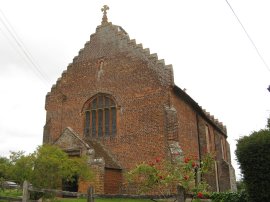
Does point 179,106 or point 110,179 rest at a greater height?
point 179,106

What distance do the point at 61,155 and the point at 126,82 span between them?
880cm

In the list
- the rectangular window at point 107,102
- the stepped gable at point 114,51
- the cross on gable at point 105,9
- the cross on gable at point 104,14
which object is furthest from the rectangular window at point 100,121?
the cross on gable at point 105,9

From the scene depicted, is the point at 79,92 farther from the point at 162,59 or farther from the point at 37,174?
the point at 37,174

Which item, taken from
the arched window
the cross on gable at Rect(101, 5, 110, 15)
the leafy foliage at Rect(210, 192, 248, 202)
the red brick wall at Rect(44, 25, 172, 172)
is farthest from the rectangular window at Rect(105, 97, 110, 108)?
the leafy foliage at Rect(210, 192, 248, 202)

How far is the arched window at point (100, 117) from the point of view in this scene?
72.7 feet

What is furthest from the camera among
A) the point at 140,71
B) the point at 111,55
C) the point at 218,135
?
the point at 218,135

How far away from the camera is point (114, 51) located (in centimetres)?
2345

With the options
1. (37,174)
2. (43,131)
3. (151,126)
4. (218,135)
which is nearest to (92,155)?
(151,126)

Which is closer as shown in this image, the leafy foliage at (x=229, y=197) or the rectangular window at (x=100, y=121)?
the leafy foliage at (x=229, y=197)

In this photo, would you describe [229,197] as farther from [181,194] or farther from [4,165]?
[4,165]

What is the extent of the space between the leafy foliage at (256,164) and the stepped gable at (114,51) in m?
9.58

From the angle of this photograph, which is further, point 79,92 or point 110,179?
point 79,92

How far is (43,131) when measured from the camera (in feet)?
80.8

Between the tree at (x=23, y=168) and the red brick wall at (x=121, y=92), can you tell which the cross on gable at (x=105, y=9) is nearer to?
the red brick wall at (x=121, y=92)
